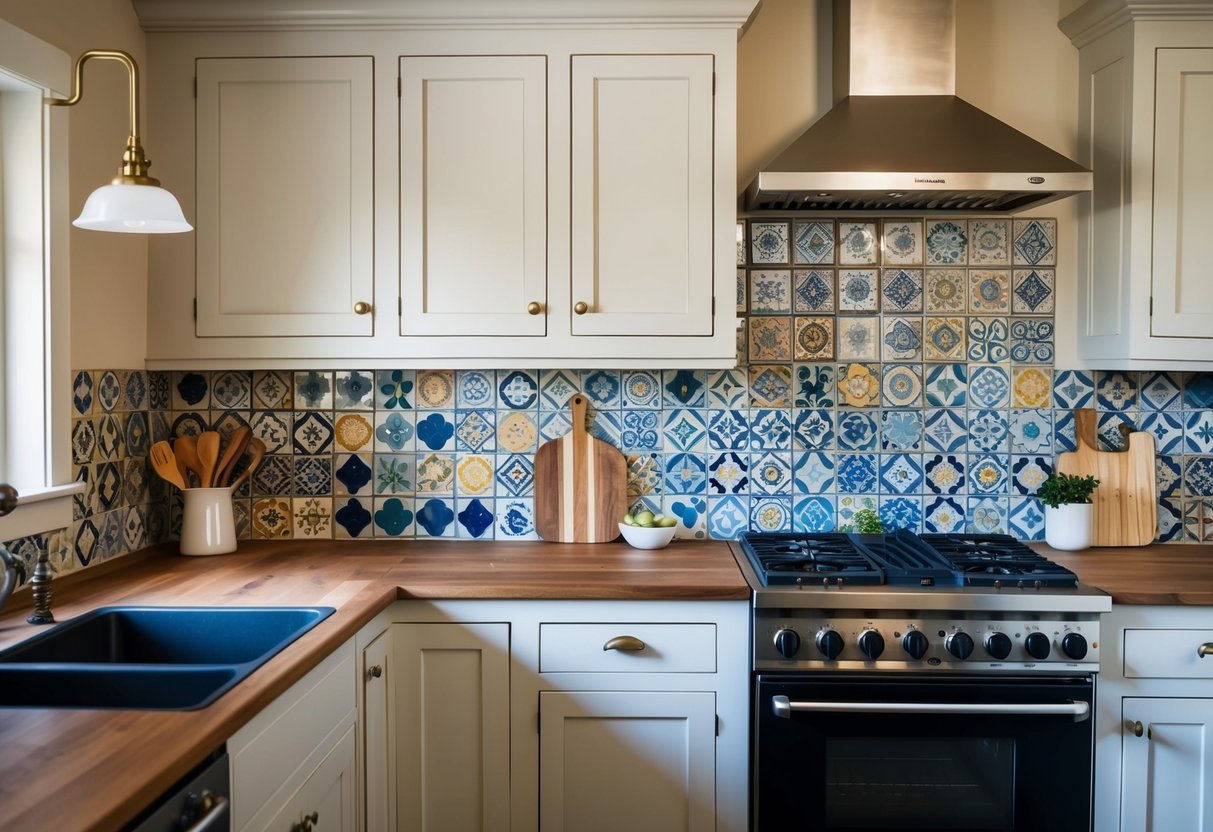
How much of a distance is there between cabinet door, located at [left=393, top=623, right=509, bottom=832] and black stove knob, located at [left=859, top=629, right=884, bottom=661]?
0.80 metres

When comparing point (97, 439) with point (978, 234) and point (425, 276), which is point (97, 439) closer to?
point (425, 276)

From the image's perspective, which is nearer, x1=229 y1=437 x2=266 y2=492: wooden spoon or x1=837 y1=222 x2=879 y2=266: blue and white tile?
x1=229 y1=437 x2=266 y2=492: wooden spoon

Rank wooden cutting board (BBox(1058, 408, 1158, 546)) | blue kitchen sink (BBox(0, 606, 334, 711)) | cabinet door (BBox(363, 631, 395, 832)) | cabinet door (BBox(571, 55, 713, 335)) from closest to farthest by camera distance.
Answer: blue kitchen sink (BBox(0, 606, 334, 711)) < cabinet door (BBox(363, 631, 395, 832)) < cabinet door (BBox(571, 55, 713, 335)) < wooden cutting board (BBox(1058, 408, 1158, 546))

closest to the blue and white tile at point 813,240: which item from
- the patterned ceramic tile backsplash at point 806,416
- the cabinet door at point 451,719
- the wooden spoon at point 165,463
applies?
the patterned ceramic tile backsplash at point 806,416

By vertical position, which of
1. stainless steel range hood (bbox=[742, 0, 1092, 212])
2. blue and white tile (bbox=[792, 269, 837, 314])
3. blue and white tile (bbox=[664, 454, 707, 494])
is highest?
stainless steel range hood (bbox=[742, 0, 1092, 212])

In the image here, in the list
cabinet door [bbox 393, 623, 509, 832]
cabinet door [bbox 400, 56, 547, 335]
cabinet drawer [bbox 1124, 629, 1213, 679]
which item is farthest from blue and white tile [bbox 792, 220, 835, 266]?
cabinet door [bbox 393, 623, 509, 832]

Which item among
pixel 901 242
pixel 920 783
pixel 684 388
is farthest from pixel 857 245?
pixel 920 783

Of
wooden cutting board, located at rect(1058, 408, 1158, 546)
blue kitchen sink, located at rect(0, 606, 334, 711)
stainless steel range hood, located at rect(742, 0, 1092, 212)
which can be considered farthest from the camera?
wooden cutting board, located at rect(1058, 408, 1158, 546)

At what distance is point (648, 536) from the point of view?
2469mm

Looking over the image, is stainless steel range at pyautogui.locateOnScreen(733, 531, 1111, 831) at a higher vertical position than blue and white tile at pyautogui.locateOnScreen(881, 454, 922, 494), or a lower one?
lower

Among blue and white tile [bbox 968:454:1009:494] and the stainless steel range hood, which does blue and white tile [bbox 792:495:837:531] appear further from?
the stainless steel range hood

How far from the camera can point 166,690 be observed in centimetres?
145

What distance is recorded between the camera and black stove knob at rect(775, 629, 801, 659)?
2029mm

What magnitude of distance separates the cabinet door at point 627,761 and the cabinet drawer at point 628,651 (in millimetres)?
61
